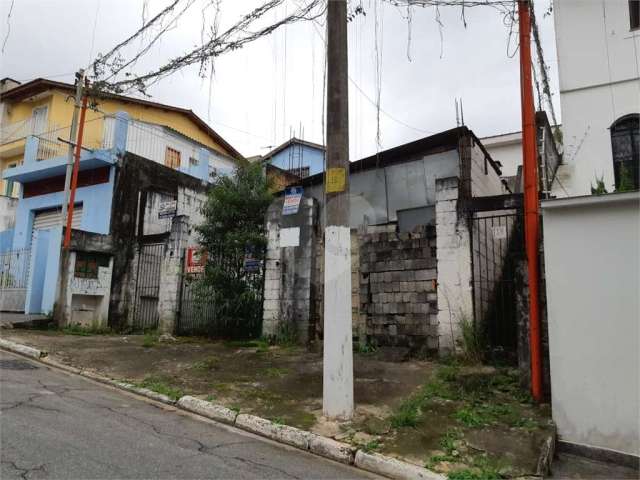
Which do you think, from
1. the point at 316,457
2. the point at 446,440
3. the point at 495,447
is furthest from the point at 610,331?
the point at 316,457

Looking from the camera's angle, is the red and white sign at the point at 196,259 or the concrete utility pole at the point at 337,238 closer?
the concrete utility pole at the point at 337,238

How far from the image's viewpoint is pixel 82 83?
1322 cm

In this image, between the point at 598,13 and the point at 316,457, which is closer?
the point at 316,457

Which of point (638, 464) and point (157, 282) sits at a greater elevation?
point (157, 282)

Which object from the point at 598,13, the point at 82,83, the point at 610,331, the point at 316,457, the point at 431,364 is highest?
the point at 598,13

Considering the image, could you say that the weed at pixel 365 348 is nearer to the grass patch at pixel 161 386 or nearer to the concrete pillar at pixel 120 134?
the grass patch at pixel 161 386

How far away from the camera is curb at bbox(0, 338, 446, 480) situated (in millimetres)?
3953

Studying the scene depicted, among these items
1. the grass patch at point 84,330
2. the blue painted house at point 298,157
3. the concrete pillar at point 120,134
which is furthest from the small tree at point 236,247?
the blue painted house at point 298,157

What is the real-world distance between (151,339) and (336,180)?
7308 millimetres

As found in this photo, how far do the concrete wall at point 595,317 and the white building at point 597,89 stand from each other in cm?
752

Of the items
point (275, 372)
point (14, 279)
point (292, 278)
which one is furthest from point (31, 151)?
point (275, 372)

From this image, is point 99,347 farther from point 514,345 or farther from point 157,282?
point 514,345

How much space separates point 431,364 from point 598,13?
10.3 metres

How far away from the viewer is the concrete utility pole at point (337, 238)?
509 centimetres
